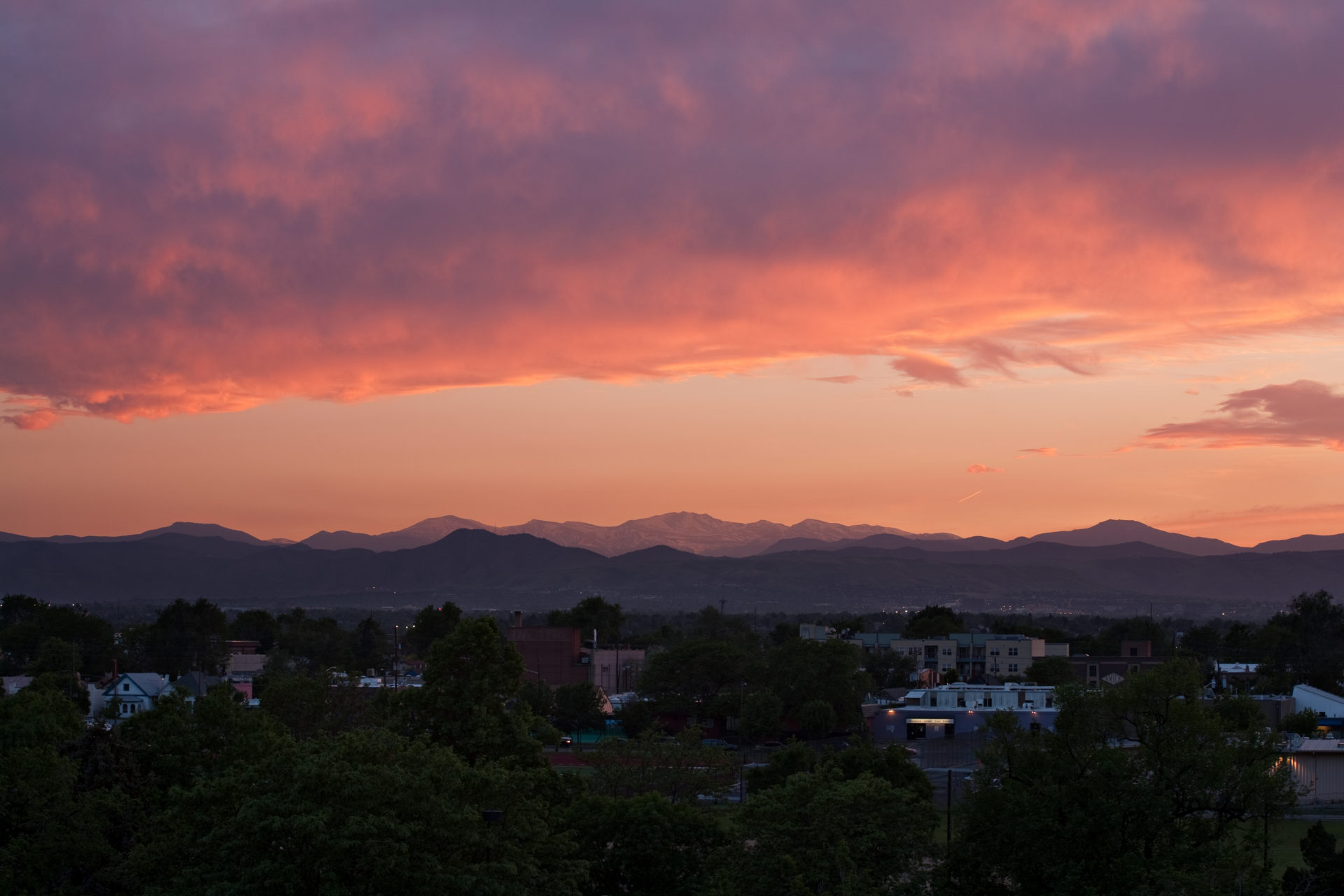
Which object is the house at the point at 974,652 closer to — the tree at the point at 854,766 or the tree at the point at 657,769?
the tree at the point at 854,766

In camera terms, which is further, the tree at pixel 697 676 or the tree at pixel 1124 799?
the tree at pixel 697 676

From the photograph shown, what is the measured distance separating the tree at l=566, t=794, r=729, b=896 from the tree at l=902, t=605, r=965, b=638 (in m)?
118

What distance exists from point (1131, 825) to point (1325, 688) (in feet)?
294

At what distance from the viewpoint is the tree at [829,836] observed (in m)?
33.2

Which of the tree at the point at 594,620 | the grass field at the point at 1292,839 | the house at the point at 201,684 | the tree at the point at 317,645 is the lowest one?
the grass field at the point at 1292,839

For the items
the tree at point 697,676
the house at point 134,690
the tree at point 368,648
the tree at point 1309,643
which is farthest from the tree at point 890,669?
the house at point 134,690

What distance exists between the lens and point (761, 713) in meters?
91.8

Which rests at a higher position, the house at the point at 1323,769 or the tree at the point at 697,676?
the tree at the point at 697,676

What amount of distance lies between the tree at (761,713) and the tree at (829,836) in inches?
2203

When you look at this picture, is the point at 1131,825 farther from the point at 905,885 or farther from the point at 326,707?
the point at 326,707

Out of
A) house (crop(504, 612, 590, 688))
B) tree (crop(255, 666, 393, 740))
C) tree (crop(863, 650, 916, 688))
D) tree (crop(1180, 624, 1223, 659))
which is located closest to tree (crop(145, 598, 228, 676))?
house (crop(504, 612, 590, 688))

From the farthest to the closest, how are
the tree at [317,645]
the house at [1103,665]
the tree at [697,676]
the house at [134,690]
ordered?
the tree at [317,645]
the house at [1103,665]
the tree at [697,676]
the house at [134,690]

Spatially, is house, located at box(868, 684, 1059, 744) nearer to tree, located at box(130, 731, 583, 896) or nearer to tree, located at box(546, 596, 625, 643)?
tree, located at box(546, 596, 625, 643)

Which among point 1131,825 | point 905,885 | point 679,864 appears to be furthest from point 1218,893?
point 679,864
